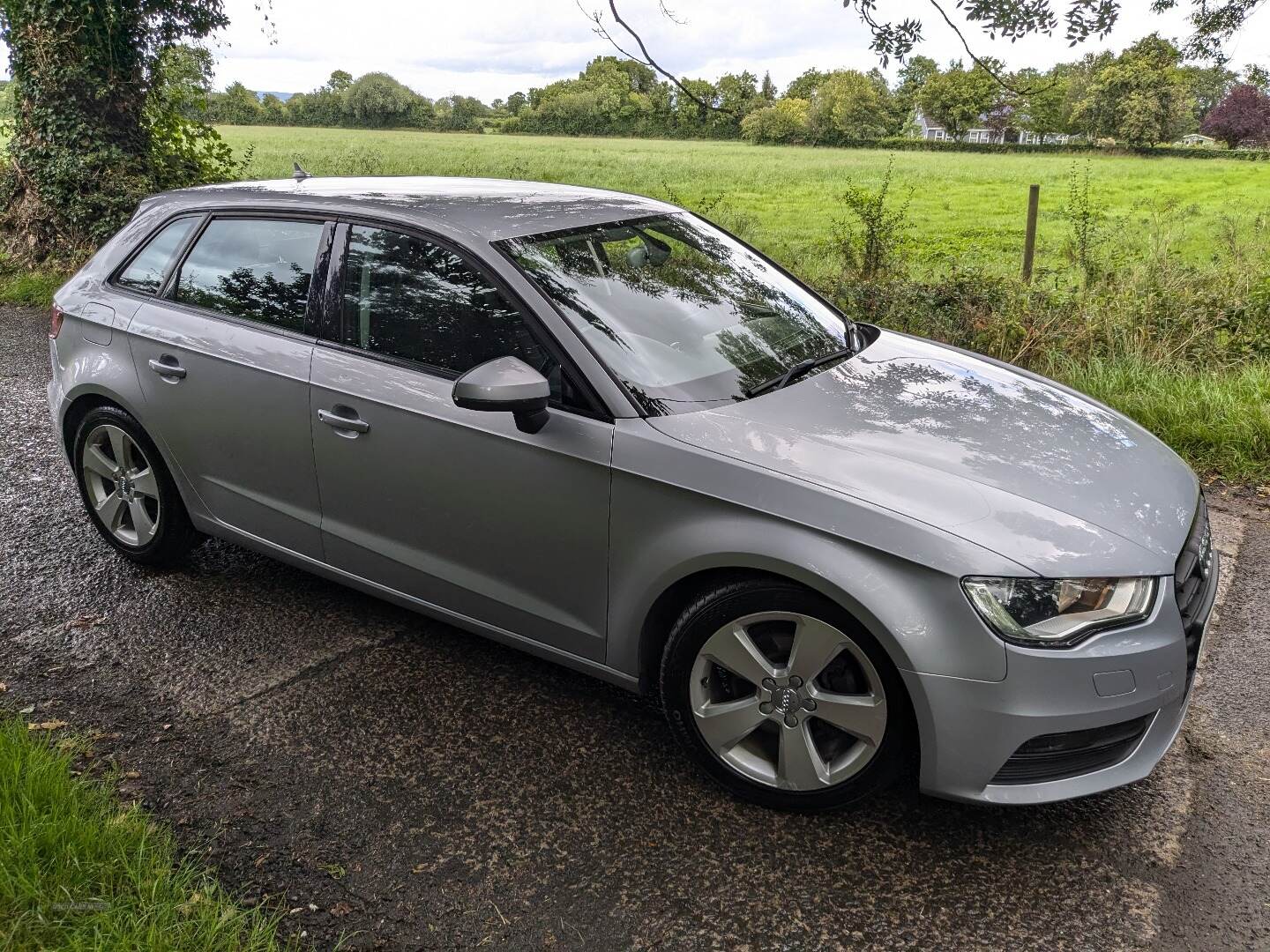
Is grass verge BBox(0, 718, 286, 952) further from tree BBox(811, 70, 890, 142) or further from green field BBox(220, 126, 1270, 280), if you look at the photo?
tree BBox(811, 70, 890, 142)

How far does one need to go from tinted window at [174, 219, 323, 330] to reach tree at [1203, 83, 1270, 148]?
32.8 meters

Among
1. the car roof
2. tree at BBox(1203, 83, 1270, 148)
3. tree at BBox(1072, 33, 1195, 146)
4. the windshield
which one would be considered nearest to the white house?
tree at BBox(1072, 33, 1195, 146)

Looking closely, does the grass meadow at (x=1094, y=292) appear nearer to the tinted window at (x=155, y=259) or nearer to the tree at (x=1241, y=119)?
the tinted window at (x=155, y=259)

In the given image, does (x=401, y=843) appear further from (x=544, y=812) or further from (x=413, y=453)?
(x=413, y=453)

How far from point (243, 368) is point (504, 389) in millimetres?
1372

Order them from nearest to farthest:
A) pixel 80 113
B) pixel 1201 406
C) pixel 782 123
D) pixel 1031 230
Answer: pixel 1201 406 → pixel 1031 230 → pixel 80 113 → pixel 782 123

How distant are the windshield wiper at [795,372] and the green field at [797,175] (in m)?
8.28

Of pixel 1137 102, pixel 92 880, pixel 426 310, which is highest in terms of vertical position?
pixel 1137 102

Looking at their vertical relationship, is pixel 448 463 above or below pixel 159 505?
above

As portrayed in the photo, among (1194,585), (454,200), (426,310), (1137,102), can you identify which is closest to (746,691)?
(1194,585)

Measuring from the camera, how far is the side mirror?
271 centimetres

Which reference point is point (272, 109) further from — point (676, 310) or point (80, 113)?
point (676, 310)

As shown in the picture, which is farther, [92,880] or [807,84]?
[807,84]

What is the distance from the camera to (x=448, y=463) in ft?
A: 10.3
